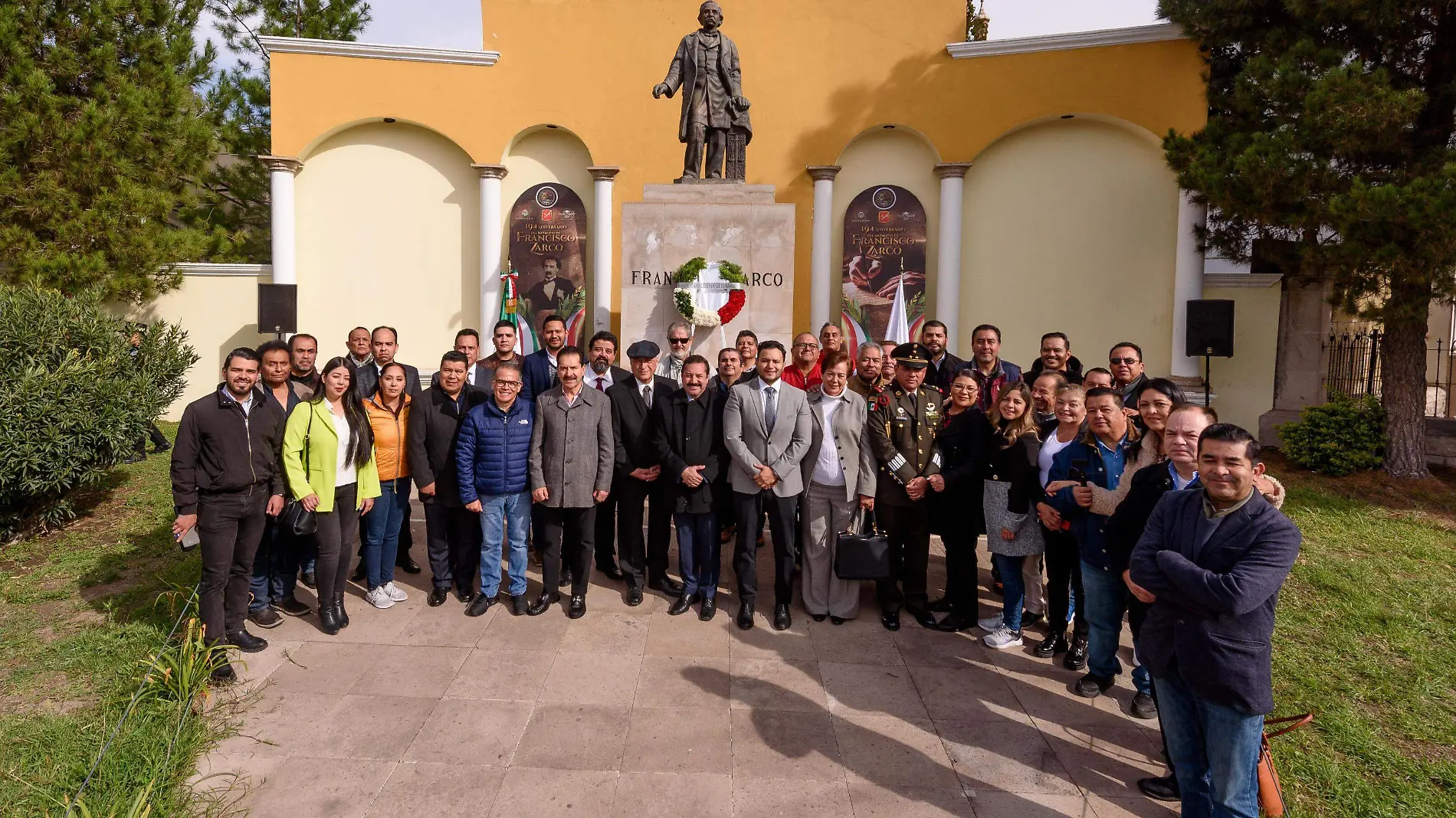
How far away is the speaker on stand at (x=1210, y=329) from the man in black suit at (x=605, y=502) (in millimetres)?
8241

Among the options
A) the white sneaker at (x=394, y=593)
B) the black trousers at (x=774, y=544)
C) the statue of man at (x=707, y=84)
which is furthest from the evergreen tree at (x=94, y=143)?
the black trousers at (x=774, y=544)

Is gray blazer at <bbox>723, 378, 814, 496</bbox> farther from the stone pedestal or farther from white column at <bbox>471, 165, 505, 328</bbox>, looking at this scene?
white column at <bbox>471, 165, 505, 328</bbox>

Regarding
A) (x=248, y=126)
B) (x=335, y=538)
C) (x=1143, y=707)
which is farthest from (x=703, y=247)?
(x=248, y=126)

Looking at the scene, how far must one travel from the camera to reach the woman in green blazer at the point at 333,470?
14.5 feet

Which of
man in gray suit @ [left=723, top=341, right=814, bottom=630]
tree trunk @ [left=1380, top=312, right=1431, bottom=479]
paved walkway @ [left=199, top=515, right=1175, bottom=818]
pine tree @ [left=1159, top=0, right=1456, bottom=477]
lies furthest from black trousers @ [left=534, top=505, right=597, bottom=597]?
tree trunk @ [left=1380, top=312, right=1431, bottom=479]

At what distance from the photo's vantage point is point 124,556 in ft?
20.2

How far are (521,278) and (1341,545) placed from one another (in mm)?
10971

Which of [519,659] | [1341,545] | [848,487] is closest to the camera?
[519,659]

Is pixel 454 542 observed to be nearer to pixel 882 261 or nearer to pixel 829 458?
pixel 829 458

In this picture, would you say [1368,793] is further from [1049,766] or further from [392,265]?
[392,265]

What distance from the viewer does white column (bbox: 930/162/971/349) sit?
12.0 meters

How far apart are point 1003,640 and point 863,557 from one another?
3.16ft

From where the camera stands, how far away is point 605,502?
5559mm

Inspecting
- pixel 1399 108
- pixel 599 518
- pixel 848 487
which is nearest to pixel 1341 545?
pixel 1399 108
